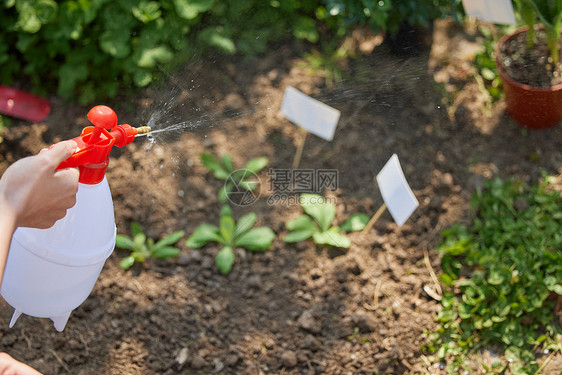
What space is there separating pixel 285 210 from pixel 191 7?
88 centimetres

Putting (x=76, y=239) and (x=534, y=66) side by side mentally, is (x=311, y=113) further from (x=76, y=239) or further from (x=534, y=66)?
(x=76, y=239)

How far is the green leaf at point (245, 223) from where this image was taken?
2109 mm

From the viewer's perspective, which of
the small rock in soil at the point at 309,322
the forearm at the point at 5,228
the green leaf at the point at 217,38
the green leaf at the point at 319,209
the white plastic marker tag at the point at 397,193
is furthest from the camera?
the green leaf at the point at 217,38

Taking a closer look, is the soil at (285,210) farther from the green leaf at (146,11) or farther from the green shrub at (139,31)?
the green leaf at (146,11)

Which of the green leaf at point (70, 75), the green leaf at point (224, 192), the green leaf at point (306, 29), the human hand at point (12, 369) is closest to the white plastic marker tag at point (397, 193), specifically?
the green leaf at point (224, 192)

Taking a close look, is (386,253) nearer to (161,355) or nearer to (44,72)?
(161,355)

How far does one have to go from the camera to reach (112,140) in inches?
44.4

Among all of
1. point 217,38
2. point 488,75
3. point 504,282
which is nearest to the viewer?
point 504,282

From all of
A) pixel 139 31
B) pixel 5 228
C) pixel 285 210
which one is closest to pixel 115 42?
pixel 139 31

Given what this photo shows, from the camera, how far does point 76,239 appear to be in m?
1.16

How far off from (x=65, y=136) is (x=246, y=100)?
76 cm

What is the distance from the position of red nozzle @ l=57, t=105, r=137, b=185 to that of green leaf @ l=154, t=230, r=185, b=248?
94 centimetres

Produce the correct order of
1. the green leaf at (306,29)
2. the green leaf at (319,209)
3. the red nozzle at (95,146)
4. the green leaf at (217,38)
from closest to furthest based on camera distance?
the red nozzle at (95,146) → the green leaf at (319,209) → the green leaf at (217,38) → the green leaf at (306,29)

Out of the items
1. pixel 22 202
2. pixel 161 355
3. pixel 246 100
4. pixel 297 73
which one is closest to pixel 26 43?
pixel 246 100
